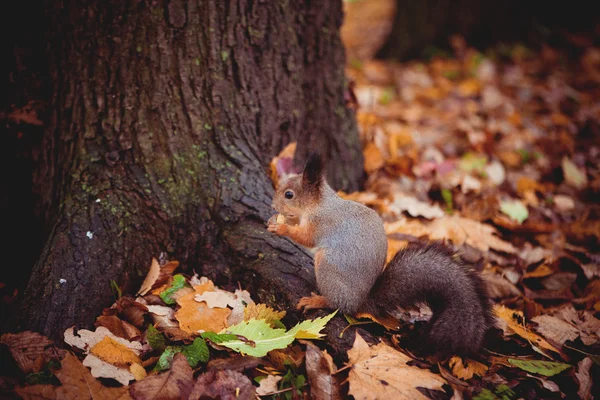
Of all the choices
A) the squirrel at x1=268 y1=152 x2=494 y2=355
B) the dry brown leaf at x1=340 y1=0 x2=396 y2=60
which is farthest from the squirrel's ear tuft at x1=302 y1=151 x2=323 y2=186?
the dry brown leaf at x1=340 y1=0 x2=396 y2=60

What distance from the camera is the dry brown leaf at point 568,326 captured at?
7.41ft

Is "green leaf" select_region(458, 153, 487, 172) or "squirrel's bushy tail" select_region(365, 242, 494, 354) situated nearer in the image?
"squirrel's bushy tail" select_region(365, 242, 494, 354)

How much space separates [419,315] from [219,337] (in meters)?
0.98

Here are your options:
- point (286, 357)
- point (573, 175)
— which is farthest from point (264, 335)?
point (573, 175)

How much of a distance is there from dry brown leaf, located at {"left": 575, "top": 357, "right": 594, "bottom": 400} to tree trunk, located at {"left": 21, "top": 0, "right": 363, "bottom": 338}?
122cm

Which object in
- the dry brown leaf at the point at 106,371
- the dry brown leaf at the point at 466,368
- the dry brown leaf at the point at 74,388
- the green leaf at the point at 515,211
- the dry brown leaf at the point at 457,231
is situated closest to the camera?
the dry brown leaf at the point at 74,388

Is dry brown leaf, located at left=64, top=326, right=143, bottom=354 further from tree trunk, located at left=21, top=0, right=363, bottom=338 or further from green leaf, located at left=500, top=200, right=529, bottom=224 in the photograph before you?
green leaf, located at left=500, top=200, right=529, bottom=224

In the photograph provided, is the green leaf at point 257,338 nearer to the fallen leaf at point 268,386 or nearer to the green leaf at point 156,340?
the fallen leaf at point 268,386

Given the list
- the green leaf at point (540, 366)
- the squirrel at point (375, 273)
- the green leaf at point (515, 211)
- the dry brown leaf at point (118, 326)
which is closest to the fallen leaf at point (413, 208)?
the green leaf at point (515, 211)

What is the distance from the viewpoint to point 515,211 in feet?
11.2

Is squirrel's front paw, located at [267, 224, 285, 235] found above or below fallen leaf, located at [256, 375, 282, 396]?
above

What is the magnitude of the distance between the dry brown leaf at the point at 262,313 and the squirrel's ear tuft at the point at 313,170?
653 millimetres

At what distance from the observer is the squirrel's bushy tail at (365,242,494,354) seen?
2.00 meters

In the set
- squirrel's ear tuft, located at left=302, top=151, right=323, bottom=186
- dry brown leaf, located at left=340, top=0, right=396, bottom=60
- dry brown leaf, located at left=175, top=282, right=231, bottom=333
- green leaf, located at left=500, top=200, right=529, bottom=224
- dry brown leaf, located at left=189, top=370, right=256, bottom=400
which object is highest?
dry brown leaf, located at left=340, top=0, right=396, bottom=60
